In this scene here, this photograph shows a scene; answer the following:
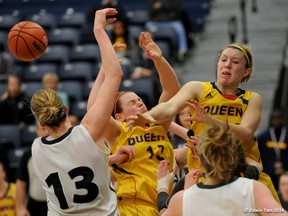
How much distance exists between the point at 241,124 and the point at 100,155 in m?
1.18

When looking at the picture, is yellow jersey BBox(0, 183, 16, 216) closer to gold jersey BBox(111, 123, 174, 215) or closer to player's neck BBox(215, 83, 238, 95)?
gold jersey BBox(111, 123, 174, 215)

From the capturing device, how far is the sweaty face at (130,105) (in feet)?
21.7

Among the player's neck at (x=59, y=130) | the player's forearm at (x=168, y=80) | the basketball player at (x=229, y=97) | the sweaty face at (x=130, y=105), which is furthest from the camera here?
the player's forearm at (x=168, y=80)

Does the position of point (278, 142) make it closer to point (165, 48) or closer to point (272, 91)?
point (272, 91)

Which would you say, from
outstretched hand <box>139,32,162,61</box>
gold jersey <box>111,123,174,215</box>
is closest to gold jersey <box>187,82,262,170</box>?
gold jersey <box>111,123,174,215</box>

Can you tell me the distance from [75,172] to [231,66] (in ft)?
5.11

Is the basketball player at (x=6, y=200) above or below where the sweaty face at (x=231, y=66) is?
below

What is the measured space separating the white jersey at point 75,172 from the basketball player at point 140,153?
705mm

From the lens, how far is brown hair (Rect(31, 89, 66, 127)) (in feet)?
18.0

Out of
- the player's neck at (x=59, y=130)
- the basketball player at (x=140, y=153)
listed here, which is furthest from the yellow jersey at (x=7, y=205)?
the player's neck at (x=59, y=130)

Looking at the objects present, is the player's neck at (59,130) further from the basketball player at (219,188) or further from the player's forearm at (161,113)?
the basketball player at (219,188)

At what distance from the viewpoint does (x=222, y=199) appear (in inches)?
180

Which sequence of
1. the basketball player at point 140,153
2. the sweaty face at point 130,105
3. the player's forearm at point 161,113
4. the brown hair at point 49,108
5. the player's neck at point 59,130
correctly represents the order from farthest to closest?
1. the sweaty face at point 130,105
2. the basketball player at point 140,153
3. the player's forearm at point 161,113
4. the player's neck at point 59,130
5. the brown hair at point 49,108

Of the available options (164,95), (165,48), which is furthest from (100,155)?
(165,48)
